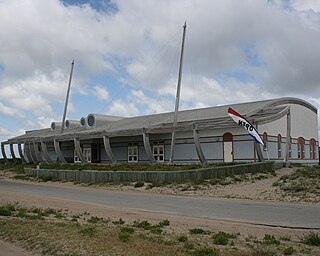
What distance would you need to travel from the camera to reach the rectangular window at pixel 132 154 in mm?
46781

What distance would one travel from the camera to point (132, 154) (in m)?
47.2

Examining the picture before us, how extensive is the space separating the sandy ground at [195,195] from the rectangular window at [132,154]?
17926 millimetres

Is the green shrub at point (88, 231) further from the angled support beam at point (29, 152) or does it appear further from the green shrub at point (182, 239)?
the angled support beam at point (29, 152)

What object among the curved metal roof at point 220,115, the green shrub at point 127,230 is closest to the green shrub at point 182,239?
the green shrub at point 127,230

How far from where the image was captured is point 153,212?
15.4 metres

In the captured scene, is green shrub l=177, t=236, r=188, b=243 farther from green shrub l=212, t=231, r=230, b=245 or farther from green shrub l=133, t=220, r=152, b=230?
green shrub l=133, t=220, r=152, b=230

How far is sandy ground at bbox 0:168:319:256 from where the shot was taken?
11227 millimetres

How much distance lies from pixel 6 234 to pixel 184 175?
636 inches

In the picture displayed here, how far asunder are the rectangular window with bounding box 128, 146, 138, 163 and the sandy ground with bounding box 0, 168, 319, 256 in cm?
1793

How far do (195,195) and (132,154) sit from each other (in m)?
25.8

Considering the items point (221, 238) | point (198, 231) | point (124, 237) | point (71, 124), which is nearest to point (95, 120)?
point (71, 124)

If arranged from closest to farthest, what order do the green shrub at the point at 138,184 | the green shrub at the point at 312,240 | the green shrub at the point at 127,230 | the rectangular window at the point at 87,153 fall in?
1. the green shrub at the point at 312,240
2. the green shrub at the point at 127,230
3. the green shrub at the point at 138,184
4. the rectangular window at the point at 87,153

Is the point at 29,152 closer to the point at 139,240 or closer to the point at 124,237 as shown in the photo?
the point at 124,237

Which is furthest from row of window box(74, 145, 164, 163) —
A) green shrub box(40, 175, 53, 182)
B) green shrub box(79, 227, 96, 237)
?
green shrub box(79, 227, 96, 237)
